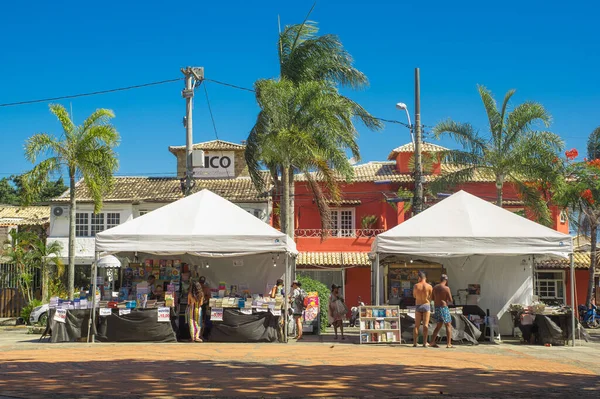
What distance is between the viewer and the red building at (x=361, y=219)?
36.9m

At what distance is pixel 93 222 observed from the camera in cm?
3809

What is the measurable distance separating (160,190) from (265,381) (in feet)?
98.0

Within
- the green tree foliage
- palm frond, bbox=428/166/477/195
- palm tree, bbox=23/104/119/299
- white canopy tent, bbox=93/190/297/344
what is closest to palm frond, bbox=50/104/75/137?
palm tree, bbox=23/104/119/299

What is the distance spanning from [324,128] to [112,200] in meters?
15.1

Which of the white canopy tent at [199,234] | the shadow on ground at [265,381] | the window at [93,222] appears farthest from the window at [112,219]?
the shadow on ground at [265,381]

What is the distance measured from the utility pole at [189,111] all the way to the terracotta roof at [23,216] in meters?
19.1

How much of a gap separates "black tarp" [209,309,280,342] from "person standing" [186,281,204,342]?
0.33 m

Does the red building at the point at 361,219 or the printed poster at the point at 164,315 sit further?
the red building at the point at 361,219

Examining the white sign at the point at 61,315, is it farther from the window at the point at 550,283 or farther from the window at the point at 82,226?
the window at the point at 550,283

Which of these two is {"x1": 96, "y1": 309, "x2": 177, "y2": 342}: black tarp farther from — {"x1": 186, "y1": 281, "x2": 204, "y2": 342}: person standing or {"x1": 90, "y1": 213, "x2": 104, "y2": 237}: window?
{"x1": 90, "y1": 213, "x2": 104, "y2": 237}: window

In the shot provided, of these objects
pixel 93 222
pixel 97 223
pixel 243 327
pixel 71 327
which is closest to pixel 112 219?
pixel 97 223

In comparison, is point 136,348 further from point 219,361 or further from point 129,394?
point 129,394

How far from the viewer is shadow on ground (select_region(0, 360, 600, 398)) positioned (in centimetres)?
980

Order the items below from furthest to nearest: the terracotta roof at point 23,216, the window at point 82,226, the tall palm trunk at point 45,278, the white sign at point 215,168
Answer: the terracotta roof at point 23,216
the window at point 82,226
the tall palm trunk at point 45,278
the white sign at point 215,168
